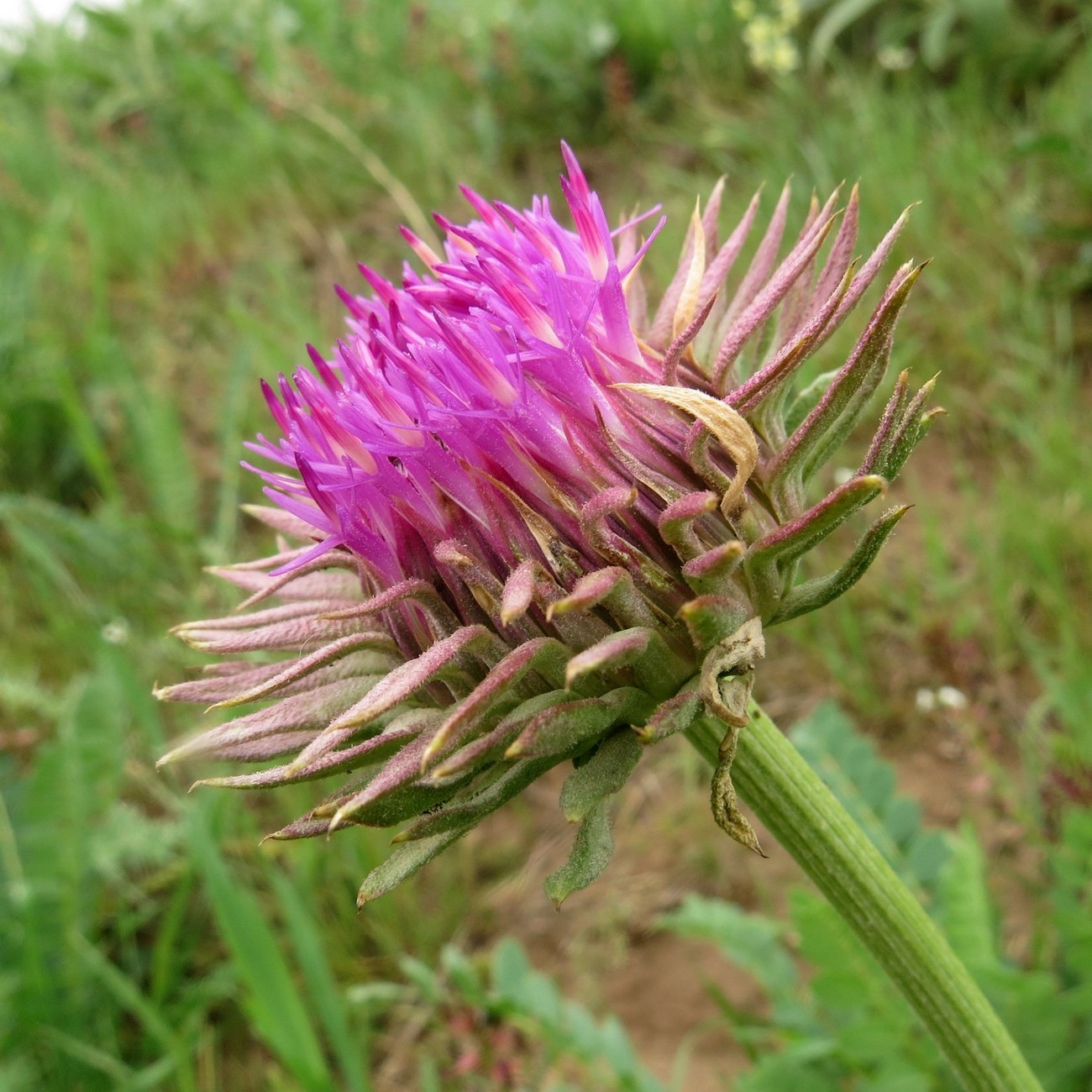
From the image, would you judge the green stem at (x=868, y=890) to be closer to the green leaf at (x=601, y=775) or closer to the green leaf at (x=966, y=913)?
the green leaf at (x=601, y=775)

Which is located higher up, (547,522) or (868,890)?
(547,522)

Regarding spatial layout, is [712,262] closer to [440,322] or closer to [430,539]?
[440,322]

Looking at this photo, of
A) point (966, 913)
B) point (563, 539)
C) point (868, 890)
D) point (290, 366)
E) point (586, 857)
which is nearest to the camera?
point (586, 857)

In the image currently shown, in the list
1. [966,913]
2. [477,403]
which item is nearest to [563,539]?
[477,403]

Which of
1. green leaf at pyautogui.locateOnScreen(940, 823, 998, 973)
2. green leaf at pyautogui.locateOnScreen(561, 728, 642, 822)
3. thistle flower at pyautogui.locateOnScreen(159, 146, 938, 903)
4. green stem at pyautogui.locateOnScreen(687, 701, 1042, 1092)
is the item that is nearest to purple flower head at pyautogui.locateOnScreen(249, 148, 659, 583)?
thistle flower at pyautogui.locateOnScreen(159, 146, 938, 903)

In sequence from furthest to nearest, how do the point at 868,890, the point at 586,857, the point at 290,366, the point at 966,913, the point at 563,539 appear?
the point at 290,366 → the point at 966,913 → the point at 868,890 → the point at 563,539 → the point at 586,857

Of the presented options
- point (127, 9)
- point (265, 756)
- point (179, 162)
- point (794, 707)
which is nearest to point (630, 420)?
point (265, 756)

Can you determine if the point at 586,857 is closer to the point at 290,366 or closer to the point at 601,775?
the point at 601,775
